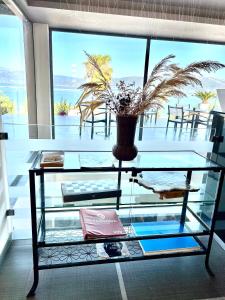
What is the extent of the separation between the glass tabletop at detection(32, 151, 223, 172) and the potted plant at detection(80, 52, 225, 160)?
0.35 ft

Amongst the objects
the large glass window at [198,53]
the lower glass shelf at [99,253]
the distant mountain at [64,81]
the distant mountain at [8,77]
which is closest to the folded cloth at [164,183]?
the lower glass shelf at [99,253]

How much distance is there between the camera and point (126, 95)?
1.35 metres

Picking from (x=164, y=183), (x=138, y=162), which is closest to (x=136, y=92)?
(x=138, y=162)

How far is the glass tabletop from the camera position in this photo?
139 cm

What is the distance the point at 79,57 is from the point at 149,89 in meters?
2.44

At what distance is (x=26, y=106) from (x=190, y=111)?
2474 millimetres

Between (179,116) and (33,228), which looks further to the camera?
(179,116)

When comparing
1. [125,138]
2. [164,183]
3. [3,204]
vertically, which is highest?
[125,138]

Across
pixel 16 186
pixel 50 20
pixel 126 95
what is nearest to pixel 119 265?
pixel 16 186

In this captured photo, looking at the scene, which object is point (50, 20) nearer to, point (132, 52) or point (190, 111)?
point (132, 52)

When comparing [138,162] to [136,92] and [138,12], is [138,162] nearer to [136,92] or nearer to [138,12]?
[136,92]

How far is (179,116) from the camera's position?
3.47 m

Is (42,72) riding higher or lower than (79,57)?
lower

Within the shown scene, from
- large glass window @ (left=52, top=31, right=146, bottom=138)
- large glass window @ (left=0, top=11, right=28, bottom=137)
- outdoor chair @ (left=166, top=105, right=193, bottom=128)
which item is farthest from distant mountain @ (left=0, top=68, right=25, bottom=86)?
outdoor chair @ (left=166, top=105, right=193, bottom=128)
